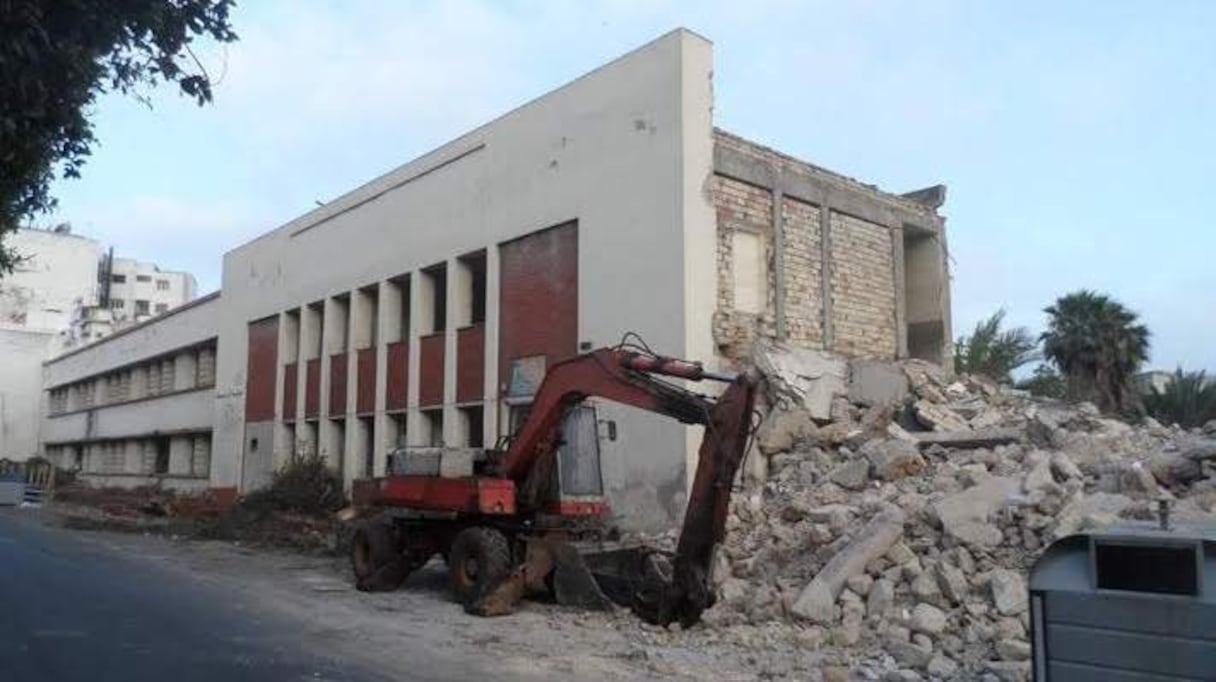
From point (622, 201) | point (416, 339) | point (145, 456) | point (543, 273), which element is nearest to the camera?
point (622, 201)

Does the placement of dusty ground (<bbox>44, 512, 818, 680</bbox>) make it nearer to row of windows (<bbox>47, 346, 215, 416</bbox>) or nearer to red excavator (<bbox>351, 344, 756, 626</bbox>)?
red excavator (<bbox>351, 344, 756, 626</bbox>)

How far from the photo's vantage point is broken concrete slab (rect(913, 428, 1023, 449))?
623 inches

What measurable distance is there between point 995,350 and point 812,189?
39.4 feet

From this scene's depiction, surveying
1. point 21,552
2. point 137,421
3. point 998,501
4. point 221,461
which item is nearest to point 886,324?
point 998,501

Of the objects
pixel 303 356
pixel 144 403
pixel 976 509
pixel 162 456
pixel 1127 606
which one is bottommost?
pixel 1127 606

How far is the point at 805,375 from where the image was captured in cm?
1841

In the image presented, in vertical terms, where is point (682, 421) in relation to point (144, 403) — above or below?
below

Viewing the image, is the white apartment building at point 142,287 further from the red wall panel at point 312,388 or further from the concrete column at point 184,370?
the red wall panel at point 312,388

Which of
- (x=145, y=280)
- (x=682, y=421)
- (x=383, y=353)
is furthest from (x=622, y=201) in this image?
(x=145, y=280)

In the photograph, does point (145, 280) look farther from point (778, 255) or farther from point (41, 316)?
→ point (778, 255)

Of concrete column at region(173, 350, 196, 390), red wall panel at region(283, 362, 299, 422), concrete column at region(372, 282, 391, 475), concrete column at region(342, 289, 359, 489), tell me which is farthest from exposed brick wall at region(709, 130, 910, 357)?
concrete column at region(173, 350, 196, 390)

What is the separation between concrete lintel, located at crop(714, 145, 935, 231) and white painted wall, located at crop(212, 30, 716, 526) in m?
0.69

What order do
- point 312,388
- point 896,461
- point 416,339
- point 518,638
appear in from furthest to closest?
point 312,388 < point 416,339 < point 896,461 < point 518,638

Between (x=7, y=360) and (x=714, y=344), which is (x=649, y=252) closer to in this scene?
(x=714, y=344)
